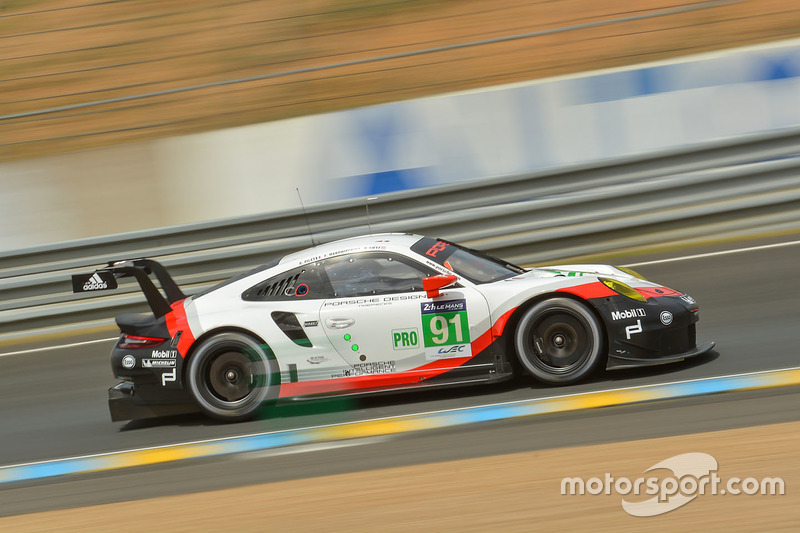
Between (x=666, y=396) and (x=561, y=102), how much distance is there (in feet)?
18.0

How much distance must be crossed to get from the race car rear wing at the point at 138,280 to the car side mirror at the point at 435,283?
7.02 ft

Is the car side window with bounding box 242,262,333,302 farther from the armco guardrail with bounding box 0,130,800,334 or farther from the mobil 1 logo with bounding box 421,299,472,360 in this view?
the armco guardrail with bounding box 0,130,800,334

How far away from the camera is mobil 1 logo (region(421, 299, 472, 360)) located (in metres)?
6.51

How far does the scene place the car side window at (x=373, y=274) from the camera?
265 inches

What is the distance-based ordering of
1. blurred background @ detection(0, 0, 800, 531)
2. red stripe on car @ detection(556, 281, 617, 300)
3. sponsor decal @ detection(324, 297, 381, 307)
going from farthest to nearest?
1. sponsor decal @ detection(324, 297, 381, 307)
2. red stripe on car @ detection(556, 281, 617, 300)
3. blurred background @ detection(0, 0, 800, 531)

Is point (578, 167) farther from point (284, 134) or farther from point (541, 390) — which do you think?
point (541, 390)

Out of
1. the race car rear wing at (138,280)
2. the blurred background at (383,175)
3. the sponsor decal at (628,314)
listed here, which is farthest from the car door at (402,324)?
the race car rear wing at (138,280)

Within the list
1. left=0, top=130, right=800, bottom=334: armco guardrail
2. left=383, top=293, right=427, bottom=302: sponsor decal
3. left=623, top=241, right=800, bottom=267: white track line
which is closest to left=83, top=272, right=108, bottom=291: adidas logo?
left=383, top=293, right=427, bottom=302: sponsor decal

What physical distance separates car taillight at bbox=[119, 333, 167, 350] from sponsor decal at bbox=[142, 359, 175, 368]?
12 centimetres

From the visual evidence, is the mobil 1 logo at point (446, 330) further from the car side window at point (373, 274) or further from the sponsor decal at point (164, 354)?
the sponsor decal at point (164, 354)

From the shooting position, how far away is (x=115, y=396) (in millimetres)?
6961

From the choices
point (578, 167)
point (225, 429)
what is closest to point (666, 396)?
point (225, 429)

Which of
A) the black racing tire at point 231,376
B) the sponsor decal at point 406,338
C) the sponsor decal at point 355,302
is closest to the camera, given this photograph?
the sponsor decal at point 406,338

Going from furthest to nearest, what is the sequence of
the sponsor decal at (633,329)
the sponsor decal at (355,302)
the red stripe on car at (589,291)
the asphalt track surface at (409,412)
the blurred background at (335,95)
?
the blurred background at (335,95), the sponsor decal at (355,302), the red stripe on car at (589,291), the sponsor decal at (633,329), the asphalt track surface at (409,412)
